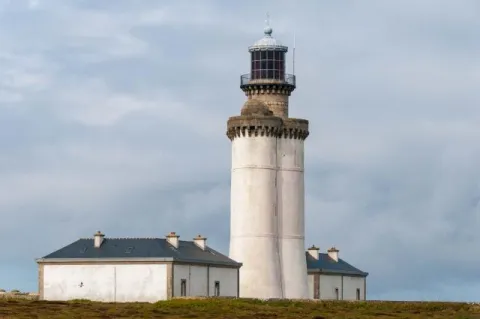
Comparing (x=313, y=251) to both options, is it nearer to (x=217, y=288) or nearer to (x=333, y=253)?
(x=333, y=253)

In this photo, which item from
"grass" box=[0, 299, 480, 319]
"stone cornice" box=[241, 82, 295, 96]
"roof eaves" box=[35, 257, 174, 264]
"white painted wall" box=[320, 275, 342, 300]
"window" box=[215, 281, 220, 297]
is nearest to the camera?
"grass" box=[0, 299, 480, 319]

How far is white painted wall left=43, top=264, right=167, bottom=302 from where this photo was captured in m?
93.1

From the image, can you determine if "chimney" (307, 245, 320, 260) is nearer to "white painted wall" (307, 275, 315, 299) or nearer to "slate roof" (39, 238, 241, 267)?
"white painted wall" (307, 275, 315, 299)

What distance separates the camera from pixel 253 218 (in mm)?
104000

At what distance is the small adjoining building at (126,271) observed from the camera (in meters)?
93.1

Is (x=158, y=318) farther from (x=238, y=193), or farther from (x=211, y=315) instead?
(x=238, y=193)

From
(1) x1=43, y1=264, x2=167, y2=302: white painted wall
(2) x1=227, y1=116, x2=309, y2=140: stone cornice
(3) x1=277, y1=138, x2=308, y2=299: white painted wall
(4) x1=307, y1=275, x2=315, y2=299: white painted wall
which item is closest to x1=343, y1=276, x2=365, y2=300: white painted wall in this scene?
(4) x1=307, y1=275, x2=315, y2=299: white painted wall

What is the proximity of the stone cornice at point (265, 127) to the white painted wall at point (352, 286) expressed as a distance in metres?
15.6

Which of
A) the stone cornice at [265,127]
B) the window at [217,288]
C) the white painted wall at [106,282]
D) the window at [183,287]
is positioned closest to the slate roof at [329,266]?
the stone cornice at [265,127]

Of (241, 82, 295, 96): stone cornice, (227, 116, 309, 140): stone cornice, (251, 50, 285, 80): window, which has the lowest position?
(227, 116, 309, 140): stone cornice

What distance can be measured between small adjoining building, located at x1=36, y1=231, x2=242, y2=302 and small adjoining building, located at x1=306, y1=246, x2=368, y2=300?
648 inches

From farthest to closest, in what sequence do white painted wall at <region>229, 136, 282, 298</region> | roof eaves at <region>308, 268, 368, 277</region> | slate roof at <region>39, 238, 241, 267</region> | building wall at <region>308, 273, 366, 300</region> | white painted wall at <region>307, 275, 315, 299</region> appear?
roof eaves at <region>308, 268, 368, 277</region>
building wall at <region>308, 273, 366, 300</region>
white painted wall at <region>307, 275, 315, 299</region>
white painted wall at <region>229, 136, 282, 298</region>
slate roof at <region>39, 238, 241, 267</region>

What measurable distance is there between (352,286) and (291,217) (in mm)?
14720

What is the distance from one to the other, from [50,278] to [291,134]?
21.9 metres
